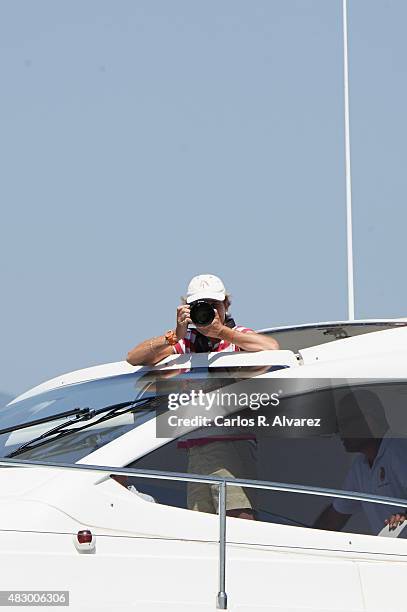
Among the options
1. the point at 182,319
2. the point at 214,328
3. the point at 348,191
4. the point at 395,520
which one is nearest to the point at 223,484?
the point at 395,520

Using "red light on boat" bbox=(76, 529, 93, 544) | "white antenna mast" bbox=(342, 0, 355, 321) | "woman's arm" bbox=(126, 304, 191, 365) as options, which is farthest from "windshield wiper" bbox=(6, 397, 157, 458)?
"white antenna mast" bbox=(342, 0, 355, 321)

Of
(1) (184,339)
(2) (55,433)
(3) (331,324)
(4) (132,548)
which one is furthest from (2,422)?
(3) (331,324)

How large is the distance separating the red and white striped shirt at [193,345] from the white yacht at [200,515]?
0.59 feet

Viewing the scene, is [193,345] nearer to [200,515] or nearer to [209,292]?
[209,292]

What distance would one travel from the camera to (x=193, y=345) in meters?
6.49

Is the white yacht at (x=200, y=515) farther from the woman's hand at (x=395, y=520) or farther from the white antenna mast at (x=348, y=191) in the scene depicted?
the white antenna mast at (x=348, y=191)

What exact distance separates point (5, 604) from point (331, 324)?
9.64 feet

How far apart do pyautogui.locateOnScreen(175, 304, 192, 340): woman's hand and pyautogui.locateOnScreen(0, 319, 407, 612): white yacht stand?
216 millimetres

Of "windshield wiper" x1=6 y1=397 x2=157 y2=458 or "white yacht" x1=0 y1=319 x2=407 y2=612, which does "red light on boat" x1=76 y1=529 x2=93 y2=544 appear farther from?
"windshield wiper" x1=6 y1=397 x2=157 y2=458

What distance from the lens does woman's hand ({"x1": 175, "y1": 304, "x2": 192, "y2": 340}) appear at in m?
6.30

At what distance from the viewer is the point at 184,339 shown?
21.2 ft

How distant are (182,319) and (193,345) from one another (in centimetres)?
21

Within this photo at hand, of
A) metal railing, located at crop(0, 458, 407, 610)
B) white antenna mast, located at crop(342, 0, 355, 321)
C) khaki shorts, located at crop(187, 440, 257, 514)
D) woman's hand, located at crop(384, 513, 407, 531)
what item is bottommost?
woman's hand, located at crop(384, 513, 407, 531)

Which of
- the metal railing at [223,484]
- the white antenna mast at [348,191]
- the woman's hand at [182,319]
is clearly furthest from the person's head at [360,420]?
the white antenna mast at [348,191]
